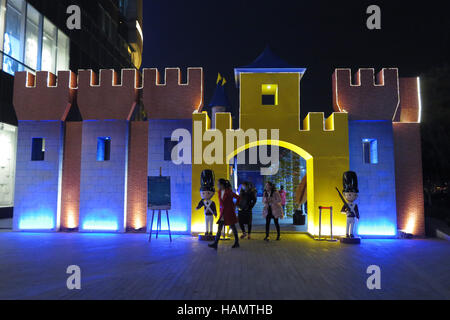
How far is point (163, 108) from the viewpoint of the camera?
11.9m

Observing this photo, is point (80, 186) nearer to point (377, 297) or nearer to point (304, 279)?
point (304, 279)

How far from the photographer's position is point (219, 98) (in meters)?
23.5

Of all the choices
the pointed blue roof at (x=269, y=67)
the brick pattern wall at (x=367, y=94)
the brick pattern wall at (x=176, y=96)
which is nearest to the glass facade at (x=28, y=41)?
the brick pattern wall at (x=176, y=96)

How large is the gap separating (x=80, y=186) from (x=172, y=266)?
22.2 feet

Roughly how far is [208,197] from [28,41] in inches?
561

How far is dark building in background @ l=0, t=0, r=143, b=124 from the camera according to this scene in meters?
15.8

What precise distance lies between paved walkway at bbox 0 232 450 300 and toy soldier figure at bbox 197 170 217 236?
0.81 metres

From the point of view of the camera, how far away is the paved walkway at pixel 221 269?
16.6ft

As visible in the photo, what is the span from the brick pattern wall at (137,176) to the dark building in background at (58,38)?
27.4 ft

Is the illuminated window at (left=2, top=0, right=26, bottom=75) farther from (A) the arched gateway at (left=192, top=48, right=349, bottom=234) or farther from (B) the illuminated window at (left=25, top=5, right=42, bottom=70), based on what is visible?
(A) the arched gateway at (left=192, top=48, right=349, bottom=234)

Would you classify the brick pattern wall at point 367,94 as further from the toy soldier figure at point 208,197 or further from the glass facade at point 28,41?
the glass facade at point 28,41

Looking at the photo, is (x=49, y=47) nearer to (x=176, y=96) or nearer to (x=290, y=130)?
(x=176, y=96)

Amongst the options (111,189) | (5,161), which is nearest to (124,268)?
(111,189)
